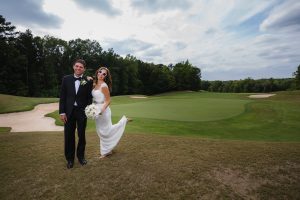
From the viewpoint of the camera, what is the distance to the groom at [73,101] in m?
5.07

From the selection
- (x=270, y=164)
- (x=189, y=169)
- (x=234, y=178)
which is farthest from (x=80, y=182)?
(x=270, y=164)

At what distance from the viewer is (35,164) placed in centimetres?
543

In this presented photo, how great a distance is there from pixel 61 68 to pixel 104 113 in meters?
52.4

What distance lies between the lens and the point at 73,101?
508 centimetres

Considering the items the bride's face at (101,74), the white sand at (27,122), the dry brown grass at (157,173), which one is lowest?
the white sand at (27,122)

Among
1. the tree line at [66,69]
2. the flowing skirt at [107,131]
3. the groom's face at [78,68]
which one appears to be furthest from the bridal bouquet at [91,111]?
the tree line at [66,69]

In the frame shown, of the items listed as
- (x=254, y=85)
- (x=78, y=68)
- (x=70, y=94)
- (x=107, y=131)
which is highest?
(x=254, y=85)

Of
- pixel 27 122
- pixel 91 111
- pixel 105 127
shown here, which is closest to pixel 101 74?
pixel 91 111

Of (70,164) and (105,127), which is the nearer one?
(70,164)

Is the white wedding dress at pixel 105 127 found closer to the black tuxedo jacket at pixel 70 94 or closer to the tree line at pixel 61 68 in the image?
the black tuxedo jacket at pixel 70 94

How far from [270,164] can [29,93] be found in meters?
50.5

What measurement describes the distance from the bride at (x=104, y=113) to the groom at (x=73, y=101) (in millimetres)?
303

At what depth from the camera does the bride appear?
5512 mm

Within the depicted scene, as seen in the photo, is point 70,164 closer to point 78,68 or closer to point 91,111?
point 91,111
